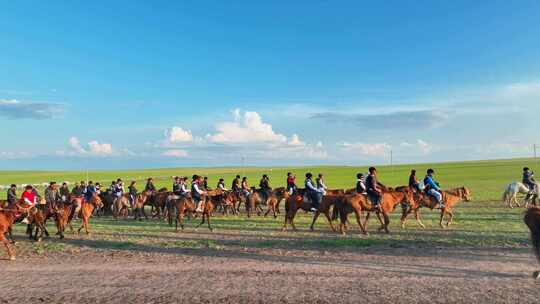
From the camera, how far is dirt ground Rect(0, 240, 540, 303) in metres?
8.27

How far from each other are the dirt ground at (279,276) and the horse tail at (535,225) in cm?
69

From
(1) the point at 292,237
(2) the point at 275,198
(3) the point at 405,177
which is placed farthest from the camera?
(3) the point at 405,177

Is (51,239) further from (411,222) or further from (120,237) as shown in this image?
(411,222)

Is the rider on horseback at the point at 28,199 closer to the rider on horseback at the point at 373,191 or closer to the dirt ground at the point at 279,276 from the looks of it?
the dirt ground at the point at 279,276

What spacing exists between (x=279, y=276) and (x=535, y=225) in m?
6.32

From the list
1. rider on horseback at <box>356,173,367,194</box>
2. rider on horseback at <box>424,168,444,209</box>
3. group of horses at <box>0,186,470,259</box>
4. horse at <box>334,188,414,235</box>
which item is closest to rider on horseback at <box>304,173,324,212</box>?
group of horses at <box>0,186,470,259</box>

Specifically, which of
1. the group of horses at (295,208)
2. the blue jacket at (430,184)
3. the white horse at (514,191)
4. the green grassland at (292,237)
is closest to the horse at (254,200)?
the group of horses at (295,208)

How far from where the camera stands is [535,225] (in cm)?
961

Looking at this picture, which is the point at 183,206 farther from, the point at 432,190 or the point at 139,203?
the point at 432,190

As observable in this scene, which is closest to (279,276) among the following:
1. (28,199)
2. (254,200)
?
(28,199)

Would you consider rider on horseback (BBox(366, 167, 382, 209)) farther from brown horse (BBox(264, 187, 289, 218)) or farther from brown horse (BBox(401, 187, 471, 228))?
brown horse (BBox(264, 187, 289, 218))

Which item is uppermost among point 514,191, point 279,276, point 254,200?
point 514,191

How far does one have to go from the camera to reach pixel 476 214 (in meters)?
22.7

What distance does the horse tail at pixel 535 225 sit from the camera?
950 cm
